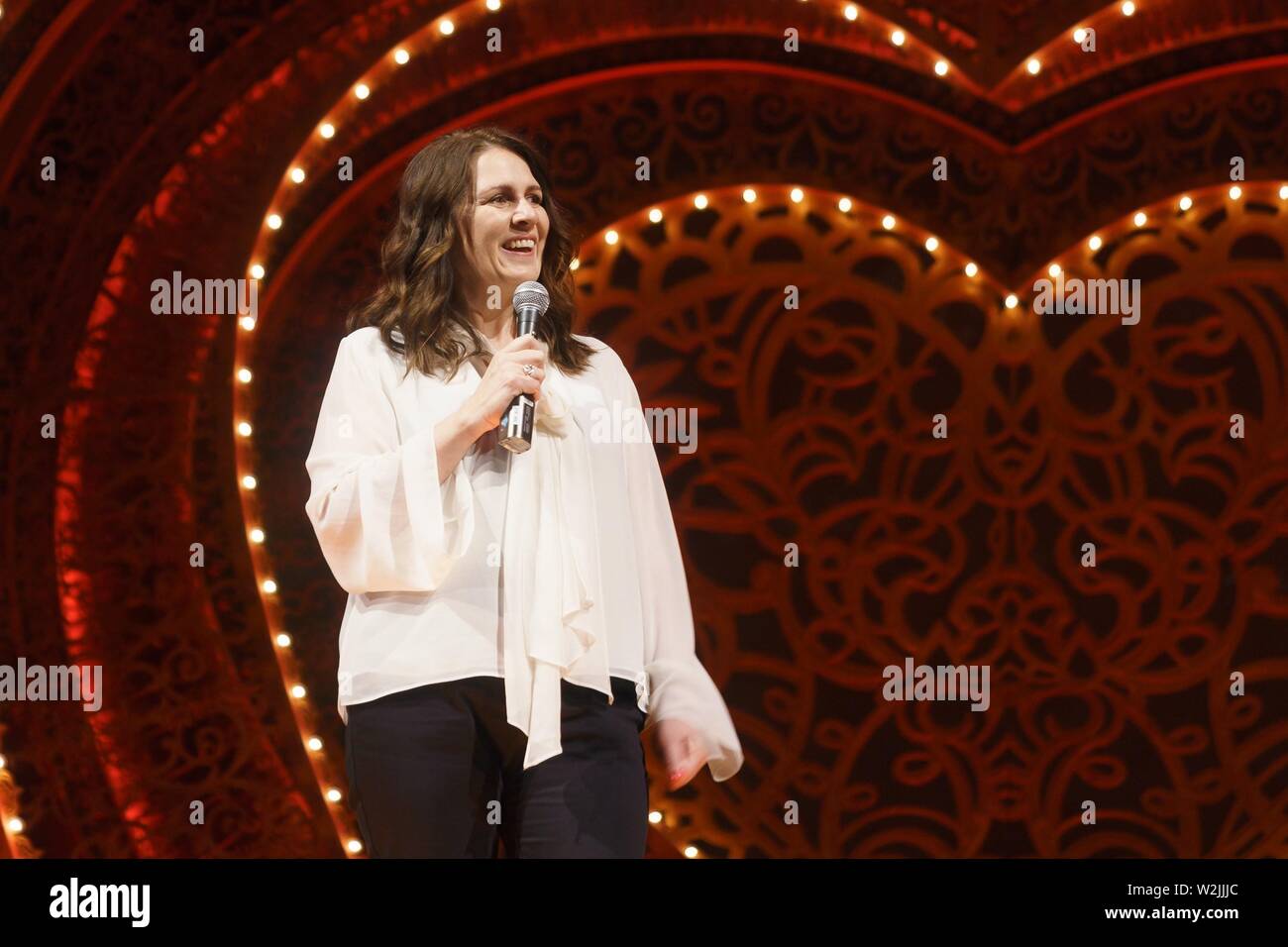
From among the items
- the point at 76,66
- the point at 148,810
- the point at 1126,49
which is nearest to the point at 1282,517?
the point at 1126,49

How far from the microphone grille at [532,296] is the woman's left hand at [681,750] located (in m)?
0.51

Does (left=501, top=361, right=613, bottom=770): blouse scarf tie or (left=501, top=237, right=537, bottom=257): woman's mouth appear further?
(left=501, top=237, right=537, bottom=257): woman's mouth

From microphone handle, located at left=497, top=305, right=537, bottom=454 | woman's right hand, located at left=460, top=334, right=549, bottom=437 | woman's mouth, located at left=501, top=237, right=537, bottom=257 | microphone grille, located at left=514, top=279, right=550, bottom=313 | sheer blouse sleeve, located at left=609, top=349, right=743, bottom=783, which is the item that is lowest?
sheer blouse sleeve, located at left=609, top=349, right=743, bottom=783

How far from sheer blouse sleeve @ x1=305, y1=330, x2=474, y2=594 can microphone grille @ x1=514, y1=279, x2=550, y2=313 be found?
184 millimetres

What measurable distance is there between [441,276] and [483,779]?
2.01ft

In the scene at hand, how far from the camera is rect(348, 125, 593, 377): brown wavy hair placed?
6.05 feet

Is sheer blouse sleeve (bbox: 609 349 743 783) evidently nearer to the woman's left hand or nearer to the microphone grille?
the woman's left hand

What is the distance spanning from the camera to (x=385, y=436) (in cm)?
179

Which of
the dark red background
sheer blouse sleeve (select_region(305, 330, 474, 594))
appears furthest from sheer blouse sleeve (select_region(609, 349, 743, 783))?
the dark red background

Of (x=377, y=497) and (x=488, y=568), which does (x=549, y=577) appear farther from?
(x=377, y=497)

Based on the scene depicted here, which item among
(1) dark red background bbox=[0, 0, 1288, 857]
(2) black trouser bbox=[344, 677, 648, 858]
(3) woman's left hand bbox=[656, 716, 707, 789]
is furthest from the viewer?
(1) dark red background bbox=[0, 0, 1288, 857]

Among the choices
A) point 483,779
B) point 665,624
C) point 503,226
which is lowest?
point 483,779

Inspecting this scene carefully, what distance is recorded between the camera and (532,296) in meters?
1.82

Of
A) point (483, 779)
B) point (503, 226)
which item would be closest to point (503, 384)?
point (503, 226)
